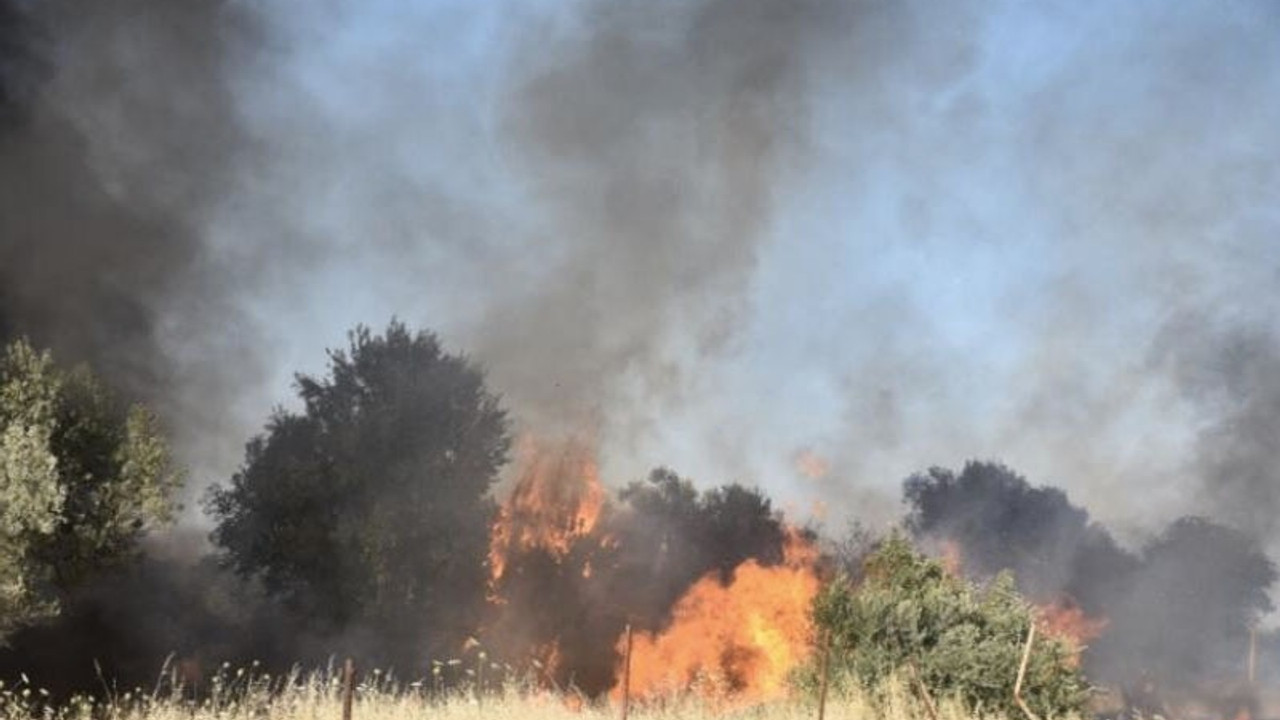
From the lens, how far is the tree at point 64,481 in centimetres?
2378

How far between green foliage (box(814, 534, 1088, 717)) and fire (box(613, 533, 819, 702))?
16.6 m

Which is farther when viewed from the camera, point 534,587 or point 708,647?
point 534,587

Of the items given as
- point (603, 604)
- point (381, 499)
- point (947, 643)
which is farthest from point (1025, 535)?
point (947, 643)

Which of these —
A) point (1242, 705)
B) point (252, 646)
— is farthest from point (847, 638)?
point (1242, 705)

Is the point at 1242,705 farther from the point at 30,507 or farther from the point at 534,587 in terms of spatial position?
the point at 30,507

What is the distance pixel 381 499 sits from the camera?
39344mm

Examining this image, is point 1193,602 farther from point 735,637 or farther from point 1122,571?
point 735,637

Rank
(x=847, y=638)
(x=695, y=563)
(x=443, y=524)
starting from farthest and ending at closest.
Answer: (x=695, y=563), (x=443, y=524), (x=847, y=638)

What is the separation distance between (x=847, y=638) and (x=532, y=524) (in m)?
30.3

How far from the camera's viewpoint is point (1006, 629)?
19.1 m

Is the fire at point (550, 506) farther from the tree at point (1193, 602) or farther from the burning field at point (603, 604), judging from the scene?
the tree at point (1193, 602)

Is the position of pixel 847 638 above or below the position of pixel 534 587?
below

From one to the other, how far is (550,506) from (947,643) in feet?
108

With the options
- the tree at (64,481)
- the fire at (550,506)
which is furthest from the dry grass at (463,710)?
the fire at (550,506)
